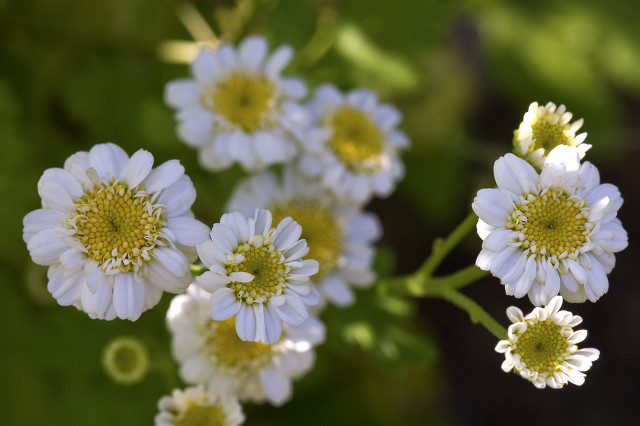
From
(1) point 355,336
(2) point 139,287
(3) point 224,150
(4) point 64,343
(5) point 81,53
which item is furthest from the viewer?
(5) point 81,53

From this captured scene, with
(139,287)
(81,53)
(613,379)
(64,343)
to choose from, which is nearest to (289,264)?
(139,287)

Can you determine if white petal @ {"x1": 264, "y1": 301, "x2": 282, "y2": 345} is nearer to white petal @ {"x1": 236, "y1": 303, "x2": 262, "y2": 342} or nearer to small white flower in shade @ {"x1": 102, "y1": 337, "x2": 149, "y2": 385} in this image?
white petal @ {"x1": 236, "y1": 303, "x2": 262, "y2": 342}

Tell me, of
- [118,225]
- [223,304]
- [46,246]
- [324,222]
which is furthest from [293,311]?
[324,222]

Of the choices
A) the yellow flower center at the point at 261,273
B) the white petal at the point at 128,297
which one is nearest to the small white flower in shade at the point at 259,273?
the yellow flower center at the point at 261,273

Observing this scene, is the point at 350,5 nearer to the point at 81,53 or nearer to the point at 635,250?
the point at 81,53

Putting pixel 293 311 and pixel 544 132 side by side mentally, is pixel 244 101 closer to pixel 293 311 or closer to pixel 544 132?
pixel 293 311

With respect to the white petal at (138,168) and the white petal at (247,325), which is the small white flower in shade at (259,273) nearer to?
the white petal at (247,325)
